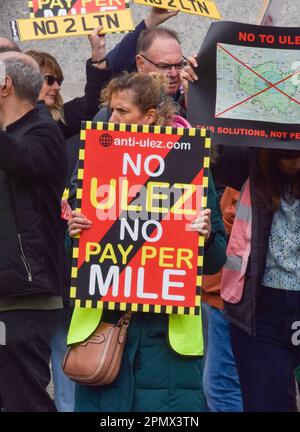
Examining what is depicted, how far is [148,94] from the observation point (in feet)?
16.0

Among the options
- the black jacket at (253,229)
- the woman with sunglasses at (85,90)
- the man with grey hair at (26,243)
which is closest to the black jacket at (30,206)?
the man with grey hair at (26,243)

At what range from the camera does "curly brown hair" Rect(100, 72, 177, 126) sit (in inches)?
192

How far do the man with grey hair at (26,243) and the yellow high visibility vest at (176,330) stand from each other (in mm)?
A: 469

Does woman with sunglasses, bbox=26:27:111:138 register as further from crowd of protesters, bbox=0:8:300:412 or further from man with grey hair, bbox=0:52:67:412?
man with grey hair, bbox=0:52:67:412

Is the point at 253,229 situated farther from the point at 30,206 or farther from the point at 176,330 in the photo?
the point at 30,206

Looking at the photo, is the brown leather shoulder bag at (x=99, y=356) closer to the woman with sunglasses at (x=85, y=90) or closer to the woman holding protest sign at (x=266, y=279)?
the woman holding protest sign at (x=266, y=279)

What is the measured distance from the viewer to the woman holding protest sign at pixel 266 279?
16.9ft

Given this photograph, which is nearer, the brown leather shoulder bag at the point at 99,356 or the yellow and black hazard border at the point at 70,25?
the brown leather shoulder bag at the point at 99,356

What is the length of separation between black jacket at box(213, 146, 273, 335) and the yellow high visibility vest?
1.54 feet

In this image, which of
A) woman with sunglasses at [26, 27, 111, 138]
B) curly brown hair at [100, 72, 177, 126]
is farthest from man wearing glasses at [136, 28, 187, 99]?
curly brown hair at [100, 72, 177, 126]

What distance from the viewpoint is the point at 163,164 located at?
4.70 metres

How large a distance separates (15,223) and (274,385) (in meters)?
1.28

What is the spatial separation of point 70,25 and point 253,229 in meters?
2.02

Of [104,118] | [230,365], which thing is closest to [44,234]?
[104,118]
